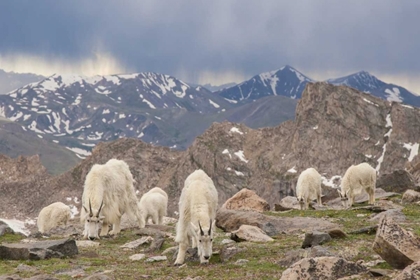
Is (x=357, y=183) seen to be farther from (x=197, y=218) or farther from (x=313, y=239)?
(x=197, y=218)

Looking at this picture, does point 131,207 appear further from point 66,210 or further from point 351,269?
point 351,269

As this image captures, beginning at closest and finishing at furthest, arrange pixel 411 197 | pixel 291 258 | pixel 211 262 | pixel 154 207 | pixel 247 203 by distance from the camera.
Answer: pixel 291 258 → pixel 211 262 → pixel 411 197 → pixel 154 207 → pixel 247 203

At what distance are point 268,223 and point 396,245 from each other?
13.7 metres

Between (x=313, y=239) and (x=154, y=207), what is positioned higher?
(x=154, y=207)

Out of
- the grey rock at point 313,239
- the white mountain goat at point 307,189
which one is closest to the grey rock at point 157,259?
the grey rock at point 313,239

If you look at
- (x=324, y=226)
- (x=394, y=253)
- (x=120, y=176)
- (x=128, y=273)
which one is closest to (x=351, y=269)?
(x=394, y=253)

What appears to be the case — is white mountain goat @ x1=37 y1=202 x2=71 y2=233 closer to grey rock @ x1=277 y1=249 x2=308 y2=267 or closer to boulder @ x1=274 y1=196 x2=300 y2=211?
boulder @ x1=274 y1=196 x2=300 y2=211

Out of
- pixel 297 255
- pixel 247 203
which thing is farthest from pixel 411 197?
pixel 297 255

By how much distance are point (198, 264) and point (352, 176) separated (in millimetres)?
27788

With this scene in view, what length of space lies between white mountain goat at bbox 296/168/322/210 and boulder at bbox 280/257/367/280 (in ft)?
104

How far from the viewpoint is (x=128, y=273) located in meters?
18.0

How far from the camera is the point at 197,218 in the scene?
19.6 m

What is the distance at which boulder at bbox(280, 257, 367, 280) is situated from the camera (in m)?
13.0

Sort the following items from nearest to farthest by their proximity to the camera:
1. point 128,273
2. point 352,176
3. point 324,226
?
point 128,273 < point 324,226 < point 352,176
